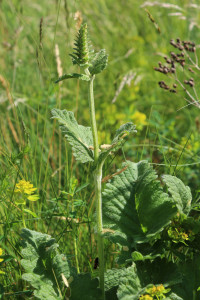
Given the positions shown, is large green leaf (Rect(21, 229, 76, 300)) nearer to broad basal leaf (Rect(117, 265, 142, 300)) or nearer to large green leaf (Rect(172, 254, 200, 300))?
broad basal leaf (Rect(117, 265, 142, 300))

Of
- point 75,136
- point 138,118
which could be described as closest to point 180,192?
point 75,136

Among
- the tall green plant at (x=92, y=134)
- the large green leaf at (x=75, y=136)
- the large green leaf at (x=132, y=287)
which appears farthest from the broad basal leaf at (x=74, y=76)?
the large green leaf at (x=132, y=287)

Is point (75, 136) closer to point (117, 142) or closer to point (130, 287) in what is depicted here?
point (117, 142)

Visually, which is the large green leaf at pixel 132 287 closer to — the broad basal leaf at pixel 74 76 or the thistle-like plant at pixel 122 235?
the thistle-like plant at pixel 122 235

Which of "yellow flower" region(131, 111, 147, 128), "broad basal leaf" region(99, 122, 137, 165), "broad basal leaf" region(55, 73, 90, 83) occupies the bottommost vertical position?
"broad basal leaf" region(99, 122, 137, 165)

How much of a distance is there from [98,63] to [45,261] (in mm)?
652

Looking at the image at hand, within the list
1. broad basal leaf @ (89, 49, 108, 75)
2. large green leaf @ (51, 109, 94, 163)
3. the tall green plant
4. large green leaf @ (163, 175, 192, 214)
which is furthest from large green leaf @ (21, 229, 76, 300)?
broad basal leaf @ (89, 49, 108, 75)

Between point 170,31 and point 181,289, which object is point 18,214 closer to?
point 181,289

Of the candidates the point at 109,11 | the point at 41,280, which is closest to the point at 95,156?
the point at 41,280

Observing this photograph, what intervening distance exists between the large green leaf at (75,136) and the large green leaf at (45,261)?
293 millimetres

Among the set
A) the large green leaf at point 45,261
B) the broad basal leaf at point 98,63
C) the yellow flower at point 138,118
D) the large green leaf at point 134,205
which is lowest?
the large green leaf at point 45,261

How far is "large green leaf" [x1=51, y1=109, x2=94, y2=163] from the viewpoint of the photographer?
4.36 feet

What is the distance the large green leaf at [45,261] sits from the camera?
134 centimetres

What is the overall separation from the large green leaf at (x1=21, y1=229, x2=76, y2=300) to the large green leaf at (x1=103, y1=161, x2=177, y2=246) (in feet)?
0.63
